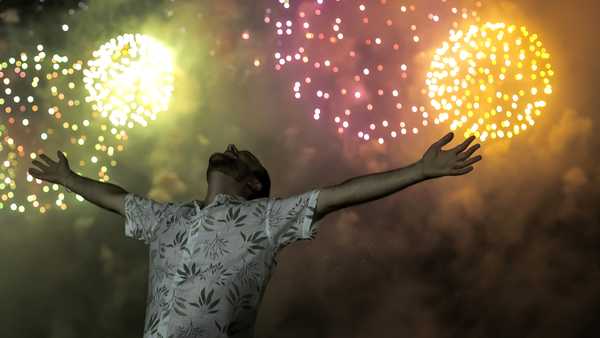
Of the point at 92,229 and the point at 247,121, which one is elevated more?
the point at 247,121

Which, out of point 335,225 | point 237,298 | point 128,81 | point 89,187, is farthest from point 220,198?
point 335,225

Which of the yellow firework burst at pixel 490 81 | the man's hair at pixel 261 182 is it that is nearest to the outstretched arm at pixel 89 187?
the man's hair at pixel 261 182

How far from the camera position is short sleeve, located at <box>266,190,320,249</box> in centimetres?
261

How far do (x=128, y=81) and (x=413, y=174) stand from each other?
3.08 m

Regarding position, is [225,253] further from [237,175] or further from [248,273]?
[237,175]

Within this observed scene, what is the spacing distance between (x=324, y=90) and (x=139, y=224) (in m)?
2.71

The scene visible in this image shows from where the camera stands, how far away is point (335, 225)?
17.7 feet

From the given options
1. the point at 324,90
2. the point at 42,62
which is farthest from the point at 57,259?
the point at 324,90

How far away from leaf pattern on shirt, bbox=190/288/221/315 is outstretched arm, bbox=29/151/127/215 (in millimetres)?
575

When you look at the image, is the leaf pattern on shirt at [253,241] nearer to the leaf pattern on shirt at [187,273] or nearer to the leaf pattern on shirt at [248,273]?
the leaf pattern on shirt at [248,273]

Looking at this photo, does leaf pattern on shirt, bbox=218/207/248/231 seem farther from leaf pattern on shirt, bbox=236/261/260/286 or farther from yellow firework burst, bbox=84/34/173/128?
yellow firework burst, bbox=84/34/173/128

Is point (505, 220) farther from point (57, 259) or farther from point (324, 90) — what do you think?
point (57, 259)

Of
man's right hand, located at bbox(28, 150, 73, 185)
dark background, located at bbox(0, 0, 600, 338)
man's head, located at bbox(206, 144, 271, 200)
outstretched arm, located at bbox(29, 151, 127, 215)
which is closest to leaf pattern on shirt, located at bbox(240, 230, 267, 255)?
man's head, located at bbox(206, 144, 271, 200)

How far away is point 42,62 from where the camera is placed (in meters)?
5.30
